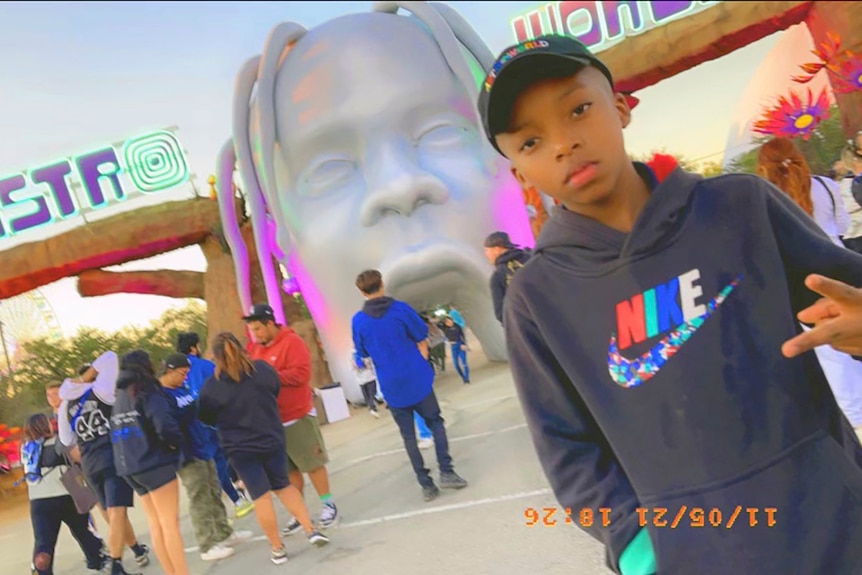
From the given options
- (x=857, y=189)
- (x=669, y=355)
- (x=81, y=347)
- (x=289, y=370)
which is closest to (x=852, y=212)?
(x=857, y=189)

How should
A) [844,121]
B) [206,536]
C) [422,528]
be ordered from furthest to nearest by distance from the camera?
[844,121], [206,536], [422,528]

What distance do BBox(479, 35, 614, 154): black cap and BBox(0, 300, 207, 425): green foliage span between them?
35.3 ft

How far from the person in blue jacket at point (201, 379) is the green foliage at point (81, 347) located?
6.83 m

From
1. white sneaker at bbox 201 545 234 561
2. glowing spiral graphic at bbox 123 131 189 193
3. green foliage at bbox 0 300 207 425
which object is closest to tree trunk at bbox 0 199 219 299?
glowing spiral graphic at bbox 123 131 189 193

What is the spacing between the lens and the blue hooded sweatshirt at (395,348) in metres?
3.97

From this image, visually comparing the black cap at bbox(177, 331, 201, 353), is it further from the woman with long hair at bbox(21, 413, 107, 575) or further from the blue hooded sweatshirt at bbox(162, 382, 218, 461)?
the woman with long hair at bbox(21, 413, 107, 575)

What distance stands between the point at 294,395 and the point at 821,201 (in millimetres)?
2870

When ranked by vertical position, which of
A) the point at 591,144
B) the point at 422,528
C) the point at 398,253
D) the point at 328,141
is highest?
the point at 328,141

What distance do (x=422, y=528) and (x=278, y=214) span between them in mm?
5577

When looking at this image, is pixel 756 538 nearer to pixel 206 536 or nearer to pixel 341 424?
pixel 206 536

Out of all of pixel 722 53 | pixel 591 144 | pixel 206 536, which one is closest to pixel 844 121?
pixel 722 53

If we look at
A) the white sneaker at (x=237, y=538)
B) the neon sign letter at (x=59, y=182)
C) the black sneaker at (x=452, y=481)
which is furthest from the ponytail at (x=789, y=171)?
the neon sign letter at (x=59, y=182)

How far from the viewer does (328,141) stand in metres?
7.79

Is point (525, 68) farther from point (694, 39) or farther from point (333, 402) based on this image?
point (694, 39)
